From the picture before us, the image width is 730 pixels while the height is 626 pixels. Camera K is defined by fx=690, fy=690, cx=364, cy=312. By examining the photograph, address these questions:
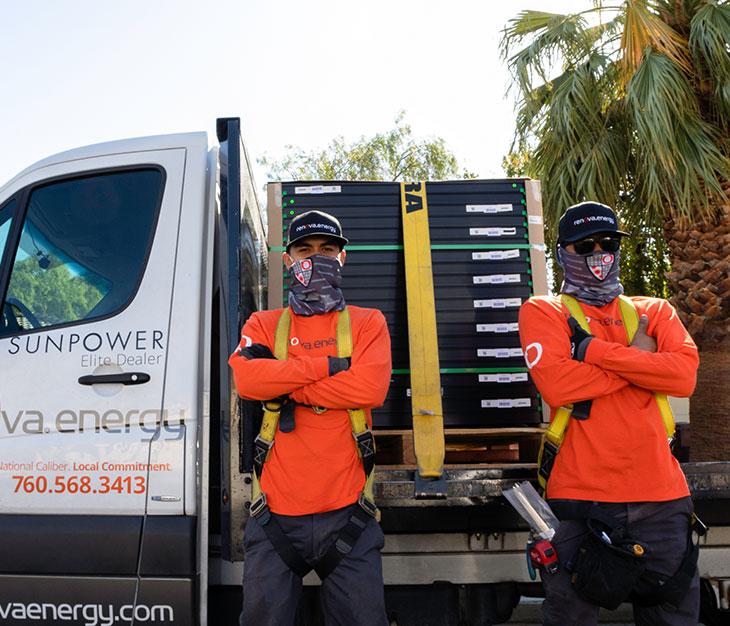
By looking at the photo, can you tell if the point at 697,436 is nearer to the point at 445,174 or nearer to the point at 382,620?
the point at 382,620

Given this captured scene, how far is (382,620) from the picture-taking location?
255 centimetres

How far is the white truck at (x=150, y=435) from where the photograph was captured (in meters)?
2.79

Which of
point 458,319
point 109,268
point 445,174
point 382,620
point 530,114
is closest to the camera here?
point 382,620

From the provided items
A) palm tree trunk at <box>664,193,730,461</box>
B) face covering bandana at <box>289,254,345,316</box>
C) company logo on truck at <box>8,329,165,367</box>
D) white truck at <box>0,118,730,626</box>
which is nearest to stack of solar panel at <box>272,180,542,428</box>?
white truck at <box>0,118,730,626</box>

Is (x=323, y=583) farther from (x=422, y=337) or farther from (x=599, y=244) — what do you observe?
(x=599, y=244)

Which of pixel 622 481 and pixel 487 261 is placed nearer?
pixel 622 481

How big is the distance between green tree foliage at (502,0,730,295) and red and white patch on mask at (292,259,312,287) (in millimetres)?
4635

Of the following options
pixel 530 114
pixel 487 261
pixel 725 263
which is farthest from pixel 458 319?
pixel 530 114

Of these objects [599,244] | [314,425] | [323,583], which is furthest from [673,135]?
[323,583]

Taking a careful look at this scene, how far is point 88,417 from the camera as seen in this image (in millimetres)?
2852

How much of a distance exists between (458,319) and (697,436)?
3.91 metres

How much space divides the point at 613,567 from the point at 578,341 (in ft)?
2.76

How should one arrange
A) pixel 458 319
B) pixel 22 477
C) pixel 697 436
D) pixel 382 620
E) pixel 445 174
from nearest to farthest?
pixel 382 620
pixel 22 477
pixel 458 319
pixel 697 436
pixel 445 174

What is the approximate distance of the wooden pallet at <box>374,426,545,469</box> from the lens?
129 inches
